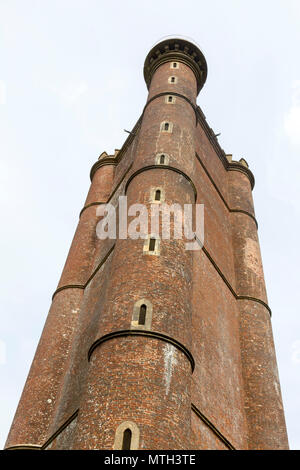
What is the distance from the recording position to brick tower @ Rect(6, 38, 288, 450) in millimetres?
9492

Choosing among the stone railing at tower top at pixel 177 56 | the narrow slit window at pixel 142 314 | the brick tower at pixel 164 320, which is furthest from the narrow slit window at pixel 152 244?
the stone railing at tower top at pixel 177 56

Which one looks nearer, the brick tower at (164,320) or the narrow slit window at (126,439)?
the narrow slit window at (126,439)

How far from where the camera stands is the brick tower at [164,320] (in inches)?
374

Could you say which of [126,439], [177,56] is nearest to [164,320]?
[126,439]

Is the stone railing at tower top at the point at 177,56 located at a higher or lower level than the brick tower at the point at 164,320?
higher

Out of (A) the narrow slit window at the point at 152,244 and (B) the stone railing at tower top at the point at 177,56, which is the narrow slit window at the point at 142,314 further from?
(B) the stone railing at tower top at the point at 177,56

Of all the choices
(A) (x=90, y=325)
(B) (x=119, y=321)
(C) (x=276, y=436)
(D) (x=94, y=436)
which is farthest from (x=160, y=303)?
(C) (x=276, y=436)

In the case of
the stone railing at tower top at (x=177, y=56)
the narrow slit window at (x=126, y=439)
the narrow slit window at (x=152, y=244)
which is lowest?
the narrow slit window at (x=126, y=439)

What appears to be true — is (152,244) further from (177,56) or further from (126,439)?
(177,56)

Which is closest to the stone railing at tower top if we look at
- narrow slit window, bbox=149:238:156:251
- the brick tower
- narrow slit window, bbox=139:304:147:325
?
the brick tower

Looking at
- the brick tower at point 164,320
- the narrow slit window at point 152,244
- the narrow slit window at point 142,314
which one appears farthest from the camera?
the narrow slit window at point 152,244

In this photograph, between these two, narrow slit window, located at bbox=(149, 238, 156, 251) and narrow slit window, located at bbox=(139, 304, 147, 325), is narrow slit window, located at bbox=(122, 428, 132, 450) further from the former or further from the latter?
narrow slit window, located at bbox=(149, 238, 156, 251)

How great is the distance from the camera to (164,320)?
35.0 feet

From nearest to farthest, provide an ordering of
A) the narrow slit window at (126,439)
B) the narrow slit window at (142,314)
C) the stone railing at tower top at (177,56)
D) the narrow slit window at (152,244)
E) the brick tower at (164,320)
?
1. the narrow slit window at (126,439)
2. the brick tower at (164,320)
3. the narrow slit window at (142,314)
4. the narrow slit window at (152,244)
5. the stone railing at tower top at (177,56)
